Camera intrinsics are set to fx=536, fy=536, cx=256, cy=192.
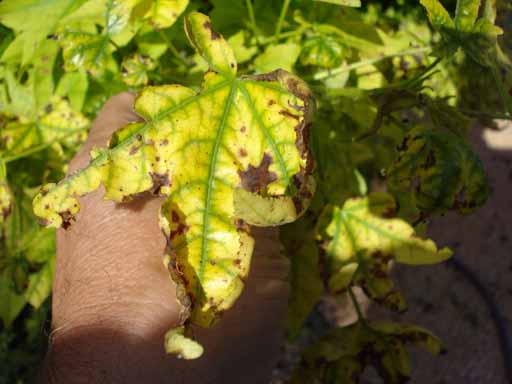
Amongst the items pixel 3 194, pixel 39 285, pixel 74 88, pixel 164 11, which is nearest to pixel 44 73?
pixel 74 88

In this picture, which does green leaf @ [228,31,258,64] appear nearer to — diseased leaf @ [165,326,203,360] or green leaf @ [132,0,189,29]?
green leaf @ [132,0,189,29]

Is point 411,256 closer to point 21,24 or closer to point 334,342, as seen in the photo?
point 334,342

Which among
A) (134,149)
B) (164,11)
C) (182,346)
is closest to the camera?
(182,346)

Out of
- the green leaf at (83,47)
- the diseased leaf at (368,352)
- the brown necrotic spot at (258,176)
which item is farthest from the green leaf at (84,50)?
the diseased leaf at (368,352)

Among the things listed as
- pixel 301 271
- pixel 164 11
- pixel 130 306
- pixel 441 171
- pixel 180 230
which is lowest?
pixel 301 271

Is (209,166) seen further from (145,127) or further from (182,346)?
(182,346)

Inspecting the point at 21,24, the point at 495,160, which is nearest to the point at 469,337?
the point at 495,160

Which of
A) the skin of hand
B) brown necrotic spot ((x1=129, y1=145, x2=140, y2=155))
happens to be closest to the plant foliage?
brown necrotic spot ((x1=129, y1=145, x2=140, y2=155))

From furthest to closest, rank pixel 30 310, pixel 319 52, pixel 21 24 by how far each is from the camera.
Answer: pixel 30 310 → pixel 319 52 → pixel 21 24
